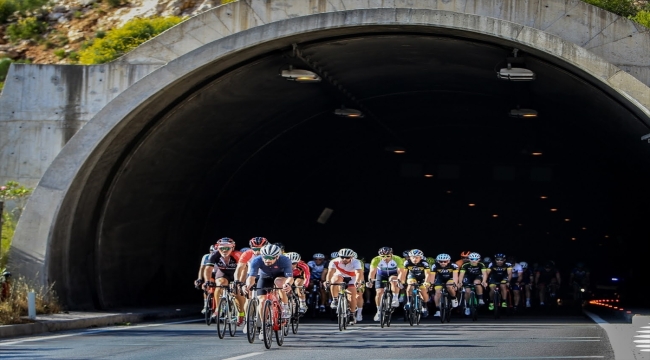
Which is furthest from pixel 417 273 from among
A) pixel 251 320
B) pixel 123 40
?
pixel 123 40

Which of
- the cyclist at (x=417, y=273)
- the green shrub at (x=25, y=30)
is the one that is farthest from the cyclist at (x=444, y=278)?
the green shrub at (x=25, y=30)

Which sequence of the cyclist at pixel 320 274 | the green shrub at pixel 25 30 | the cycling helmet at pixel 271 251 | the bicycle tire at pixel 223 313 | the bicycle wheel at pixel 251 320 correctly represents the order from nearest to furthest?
the bicycle wheel at pixel 251 320 < the cycling helmet at pixel 271 251 < the bicycle tire at pixel 223 313 < the cyclist at pixel 320 274 < the green shrub at pixel 25 30

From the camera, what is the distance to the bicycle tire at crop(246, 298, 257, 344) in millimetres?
17188

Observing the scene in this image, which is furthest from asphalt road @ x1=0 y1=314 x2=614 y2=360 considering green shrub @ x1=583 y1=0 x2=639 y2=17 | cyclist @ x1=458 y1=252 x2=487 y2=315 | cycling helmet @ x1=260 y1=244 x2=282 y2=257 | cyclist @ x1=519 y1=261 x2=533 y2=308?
green shrub @ x1=583 y1=0 x2=639 y2=17

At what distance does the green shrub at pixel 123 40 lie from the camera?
35062 millimetres

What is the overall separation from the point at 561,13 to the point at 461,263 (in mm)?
8900

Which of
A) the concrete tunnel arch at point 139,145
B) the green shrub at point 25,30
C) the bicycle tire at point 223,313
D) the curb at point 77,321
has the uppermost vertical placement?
the green shrub at point 25,30

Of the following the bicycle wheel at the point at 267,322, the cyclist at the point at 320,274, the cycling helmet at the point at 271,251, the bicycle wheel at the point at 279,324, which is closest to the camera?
the bicycle wheel at the point at 267,322

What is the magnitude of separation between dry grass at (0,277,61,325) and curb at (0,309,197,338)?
296 millimetres

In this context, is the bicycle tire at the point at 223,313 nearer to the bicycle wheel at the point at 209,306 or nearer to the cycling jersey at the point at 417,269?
the bicycle wheel at the point at 209,306

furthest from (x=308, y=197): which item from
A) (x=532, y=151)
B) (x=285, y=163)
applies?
(x=532, y=151)

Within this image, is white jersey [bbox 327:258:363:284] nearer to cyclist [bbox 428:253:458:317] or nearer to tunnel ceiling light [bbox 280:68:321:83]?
tunnel ceiling light [bbox 280:68:321:83]

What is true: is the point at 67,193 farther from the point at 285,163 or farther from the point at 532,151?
the point at 532,151

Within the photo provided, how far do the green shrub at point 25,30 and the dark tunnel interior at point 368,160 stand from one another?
1232 centimetres
